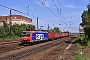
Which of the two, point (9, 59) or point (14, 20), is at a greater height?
point (14, 20)

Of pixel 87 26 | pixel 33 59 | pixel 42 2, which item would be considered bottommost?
pixel 33 59

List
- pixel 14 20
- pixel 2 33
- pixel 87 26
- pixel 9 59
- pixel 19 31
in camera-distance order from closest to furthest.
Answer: pixel 9 59 → pixel 87 26 → pixel 2 33 → pixel 19 31 → pixel 14 20

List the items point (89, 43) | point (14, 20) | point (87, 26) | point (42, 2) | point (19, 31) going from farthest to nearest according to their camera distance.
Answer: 1. point (14, 20)
2. point (19, 31)
3. point (87, 26)
4. point (89, 43)
5. point (42, 2)

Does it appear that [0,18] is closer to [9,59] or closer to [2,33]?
[2,33]

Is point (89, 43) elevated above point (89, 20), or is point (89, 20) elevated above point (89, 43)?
point (89, 20)

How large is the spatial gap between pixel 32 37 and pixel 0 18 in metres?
101

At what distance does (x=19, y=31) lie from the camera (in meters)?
82.6

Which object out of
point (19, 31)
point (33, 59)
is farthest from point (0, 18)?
point (33, 59)

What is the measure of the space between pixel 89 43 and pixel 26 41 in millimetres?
10595

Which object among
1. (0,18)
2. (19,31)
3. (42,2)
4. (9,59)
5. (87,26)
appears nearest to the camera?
(9,59)

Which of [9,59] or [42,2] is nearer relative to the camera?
[9,59]

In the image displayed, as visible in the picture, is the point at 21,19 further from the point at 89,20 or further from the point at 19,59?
the point at 19,59

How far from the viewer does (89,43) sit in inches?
1473

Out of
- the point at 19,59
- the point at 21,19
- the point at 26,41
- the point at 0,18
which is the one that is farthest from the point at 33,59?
the point at 0,18
